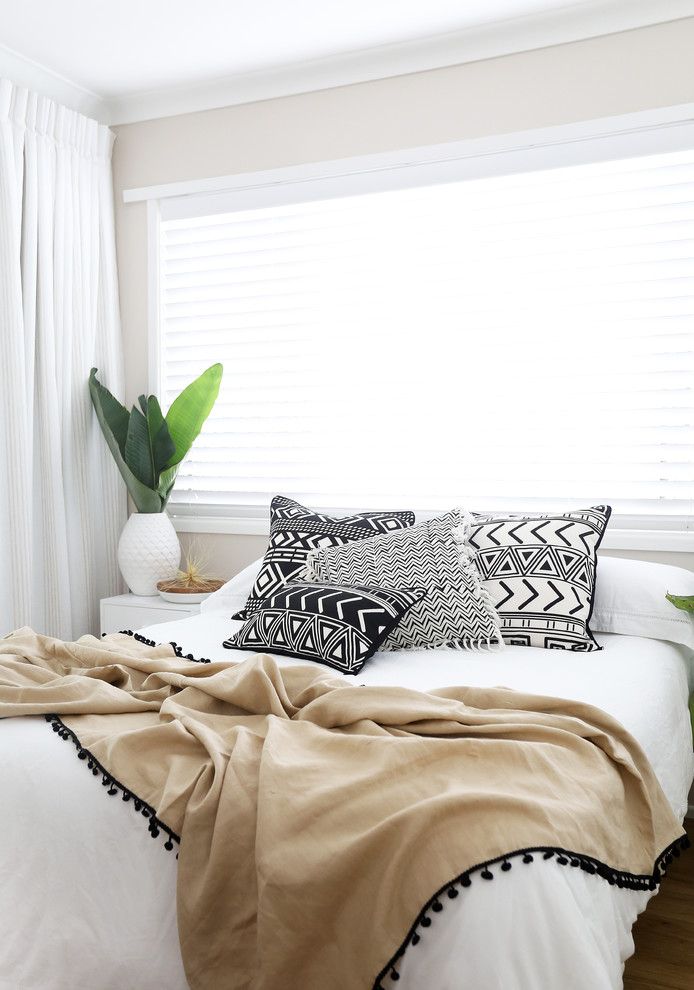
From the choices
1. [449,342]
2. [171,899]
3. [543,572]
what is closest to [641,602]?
[543,572]

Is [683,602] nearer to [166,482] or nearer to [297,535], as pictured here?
[297,535]

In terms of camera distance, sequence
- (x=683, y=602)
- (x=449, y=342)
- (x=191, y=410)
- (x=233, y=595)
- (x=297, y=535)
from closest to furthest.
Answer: (x=683, y=602), (x=297, y=535), (x=233, y=595), (x=449, y=342), (x=191, y=410)

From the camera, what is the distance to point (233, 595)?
2980 mm

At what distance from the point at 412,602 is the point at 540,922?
4.26ft

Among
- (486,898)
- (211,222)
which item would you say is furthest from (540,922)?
(211,222)

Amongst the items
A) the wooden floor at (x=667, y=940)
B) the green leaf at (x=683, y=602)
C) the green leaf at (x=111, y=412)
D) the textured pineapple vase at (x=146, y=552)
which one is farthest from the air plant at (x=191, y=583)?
the wooden floor at (x=667, y=940)

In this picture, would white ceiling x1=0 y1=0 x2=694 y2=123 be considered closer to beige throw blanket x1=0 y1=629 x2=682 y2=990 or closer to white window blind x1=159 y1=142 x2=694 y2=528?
white window blind x1=159 y1=142 x2=694 y2=528

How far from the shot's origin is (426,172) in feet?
10.7

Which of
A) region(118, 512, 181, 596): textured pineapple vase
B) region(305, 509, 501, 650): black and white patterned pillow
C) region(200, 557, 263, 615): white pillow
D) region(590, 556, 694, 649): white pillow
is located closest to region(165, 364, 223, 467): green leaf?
region(118, 512, 181, 596): textured pineapple vase

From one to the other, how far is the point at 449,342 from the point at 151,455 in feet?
4.41

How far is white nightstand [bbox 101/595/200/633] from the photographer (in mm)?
3355

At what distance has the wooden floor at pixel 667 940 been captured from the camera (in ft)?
6.35

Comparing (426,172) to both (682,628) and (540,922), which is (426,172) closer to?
(682,628)

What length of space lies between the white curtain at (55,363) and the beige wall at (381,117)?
11 centimetres
